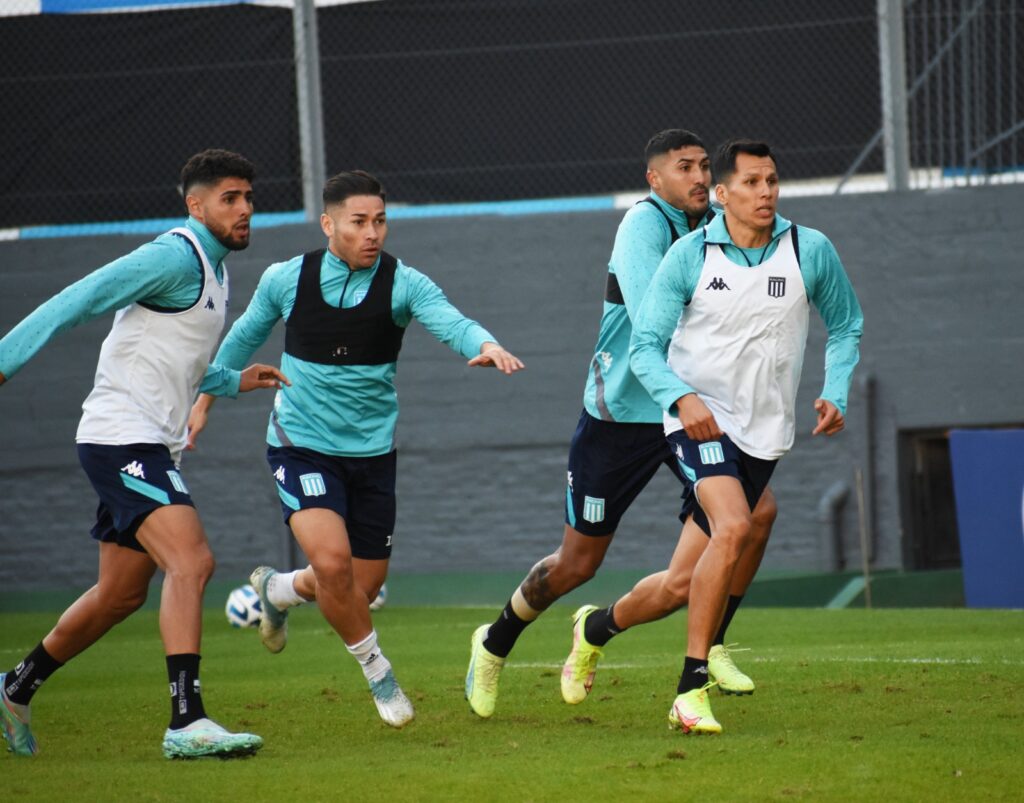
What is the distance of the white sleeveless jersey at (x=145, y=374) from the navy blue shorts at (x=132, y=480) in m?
0.04

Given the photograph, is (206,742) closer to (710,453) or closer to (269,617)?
(710,453)

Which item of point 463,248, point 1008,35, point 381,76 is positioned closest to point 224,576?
point 463,248

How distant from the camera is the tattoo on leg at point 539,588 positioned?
690cm

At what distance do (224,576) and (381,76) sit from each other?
16.4 ft

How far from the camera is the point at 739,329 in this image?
6004 mm

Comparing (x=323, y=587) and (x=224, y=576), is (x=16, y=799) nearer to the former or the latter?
(x=323, y=587)

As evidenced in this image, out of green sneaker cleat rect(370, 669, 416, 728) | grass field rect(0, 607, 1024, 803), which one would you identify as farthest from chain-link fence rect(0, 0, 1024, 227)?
green sneaker cleat rect(370, 669, 416, 728)

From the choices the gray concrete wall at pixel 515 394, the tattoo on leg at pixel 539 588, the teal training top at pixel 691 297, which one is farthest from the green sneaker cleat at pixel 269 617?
the gray concrete wall at pixel 515 394

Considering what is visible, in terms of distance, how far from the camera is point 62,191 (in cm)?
1542

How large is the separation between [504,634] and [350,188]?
6.68ft

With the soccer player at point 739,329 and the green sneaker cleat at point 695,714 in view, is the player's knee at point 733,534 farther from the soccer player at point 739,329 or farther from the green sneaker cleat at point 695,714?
the green sneaker cleat at point 695,714

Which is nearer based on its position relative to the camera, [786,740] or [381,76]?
[786,740]

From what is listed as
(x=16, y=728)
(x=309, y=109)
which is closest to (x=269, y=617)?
(x=16, y=728)

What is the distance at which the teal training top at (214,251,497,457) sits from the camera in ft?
22.3
